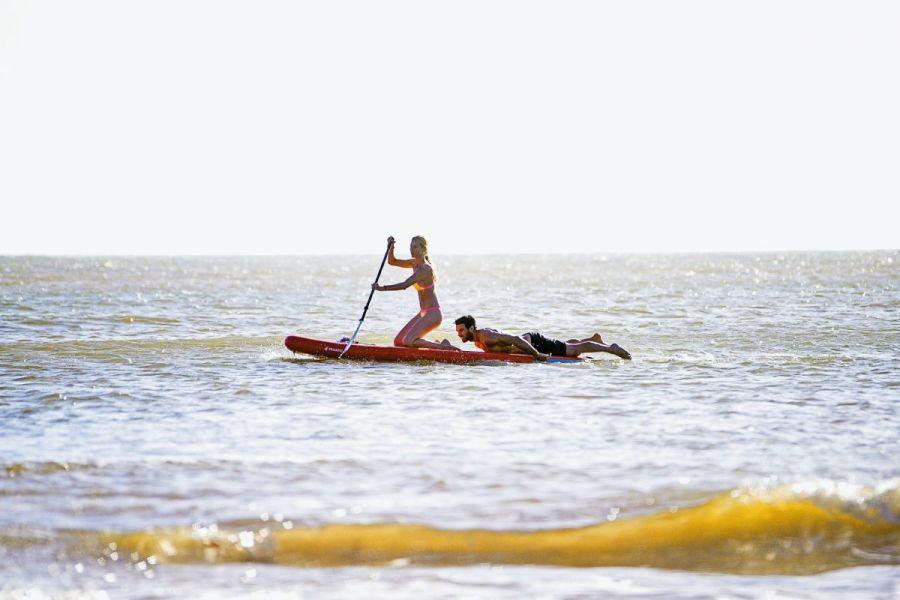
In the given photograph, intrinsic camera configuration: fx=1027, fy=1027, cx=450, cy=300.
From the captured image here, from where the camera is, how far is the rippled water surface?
5.31m

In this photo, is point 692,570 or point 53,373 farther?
point 53,373

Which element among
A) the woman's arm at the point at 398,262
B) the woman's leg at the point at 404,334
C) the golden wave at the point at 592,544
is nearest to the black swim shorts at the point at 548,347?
the woman's leg at the point at 404,334

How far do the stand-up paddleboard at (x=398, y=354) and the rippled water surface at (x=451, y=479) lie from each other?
0.72 feet

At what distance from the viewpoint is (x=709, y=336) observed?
20.2m

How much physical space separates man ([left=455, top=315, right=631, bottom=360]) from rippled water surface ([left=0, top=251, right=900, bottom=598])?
1.06 ft

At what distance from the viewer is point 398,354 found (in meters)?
14.1

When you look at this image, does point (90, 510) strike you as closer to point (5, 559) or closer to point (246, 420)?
point (5, 559)

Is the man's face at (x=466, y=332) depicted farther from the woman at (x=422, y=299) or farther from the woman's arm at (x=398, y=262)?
the woman's arm at (x=398, y=262)

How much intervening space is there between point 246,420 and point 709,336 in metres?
12.8

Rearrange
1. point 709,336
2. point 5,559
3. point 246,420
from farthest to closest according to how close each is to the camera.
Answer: point 709,336 → point 246,420 → point 5,559

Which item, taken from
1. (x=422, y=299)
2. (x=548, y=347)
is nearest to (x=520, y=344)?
(x=548, y=347)

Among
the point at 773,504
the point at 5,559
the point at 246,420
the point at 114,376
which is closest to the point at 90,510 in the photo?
the point at 5,559

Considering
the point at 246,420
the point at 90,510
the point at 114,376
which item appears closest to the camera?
the point at 90,510

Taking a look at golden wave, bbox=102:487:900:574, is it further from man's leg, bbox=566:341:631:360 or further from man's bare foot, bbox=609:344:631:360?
man's bare foot, bbox=609:344:631:360
